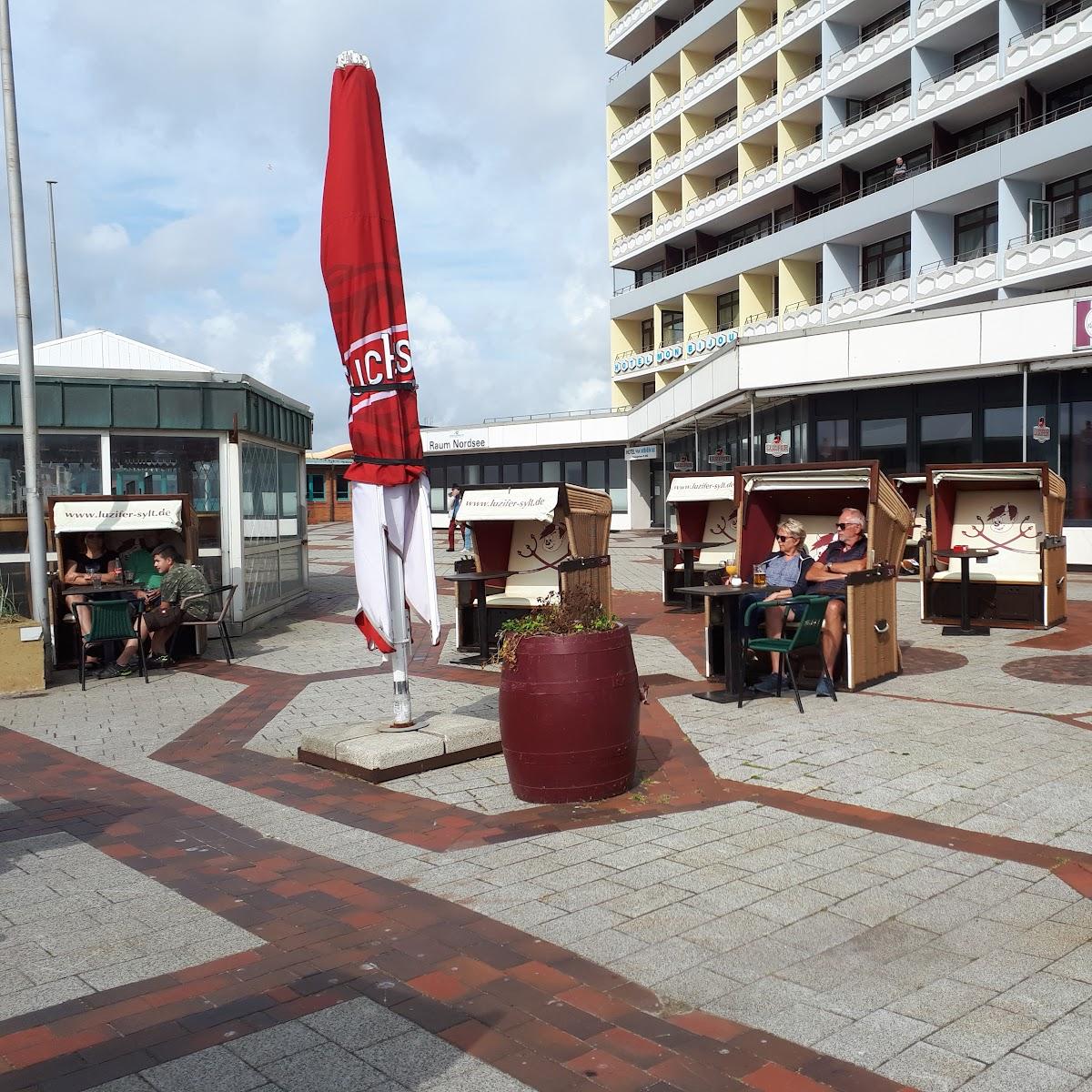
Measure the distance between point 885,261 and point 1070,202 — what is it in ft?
22.5

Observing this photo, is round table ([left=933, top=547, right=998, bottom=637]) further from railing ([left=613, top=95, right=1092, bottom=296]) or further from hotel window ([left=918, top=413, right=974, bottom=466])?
railing ([left=613, top=95, right=1092, bottom=296])

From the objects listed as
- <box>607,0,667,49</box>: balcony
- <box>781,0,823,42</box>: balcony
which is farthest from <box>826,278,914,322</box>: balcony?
<box>607,0,667,49</box>: balcony

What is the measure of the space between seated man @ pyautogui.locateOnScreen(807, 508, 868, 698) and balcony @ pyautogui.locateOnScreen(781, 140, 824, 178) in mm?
27553

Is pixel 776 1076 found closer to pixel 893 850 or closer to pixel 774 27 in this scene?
pixel 893 850

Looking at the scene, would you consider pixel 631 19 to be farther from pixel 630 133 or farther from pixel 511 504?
pixel 511 504

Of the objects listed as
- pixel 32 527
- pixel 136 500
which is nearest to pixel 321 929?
pixel 32 527

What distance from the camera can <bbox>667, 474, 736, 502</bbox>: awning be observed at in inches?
632

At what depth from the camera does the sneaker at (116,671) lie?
11.4 meters

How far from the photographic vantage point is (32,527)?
37.2 feet

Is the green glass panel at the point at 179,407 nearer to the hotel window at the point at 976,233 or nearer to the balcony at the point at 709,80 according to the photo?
the hotel window at the point at 976,233

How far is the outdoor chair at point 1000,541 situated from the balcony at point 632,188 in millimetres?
34436

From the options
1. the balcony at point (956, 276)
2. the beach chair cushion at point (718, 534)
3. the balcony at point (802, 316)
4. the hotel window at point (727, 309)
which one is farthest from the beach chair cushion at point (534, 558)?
the hotel window at point (727, 309)

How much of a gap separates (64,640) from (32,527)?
141 cm

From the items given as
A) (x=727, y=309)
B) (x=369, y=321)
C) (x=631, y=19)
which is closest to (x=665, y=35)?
(x=631, y=19)
